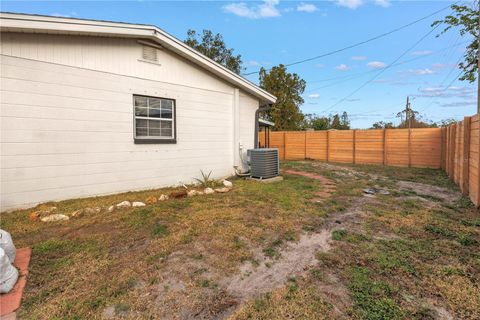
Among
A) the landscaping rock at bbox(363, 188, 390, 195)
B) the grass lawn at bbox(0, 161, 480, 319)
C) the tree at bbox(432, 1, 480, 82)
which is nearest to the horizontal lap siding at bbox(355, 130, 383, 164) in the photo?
the tree at bbox(432, 1, 480, 82)

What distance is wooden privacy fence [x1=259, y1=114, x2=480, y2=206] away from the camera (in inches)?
391

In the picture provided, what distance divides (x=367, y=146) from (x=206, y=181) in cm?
966

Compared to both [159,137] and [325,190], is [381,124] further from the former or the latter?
[159,137]

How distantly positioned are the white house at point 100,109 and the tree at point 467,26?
33.7 ft

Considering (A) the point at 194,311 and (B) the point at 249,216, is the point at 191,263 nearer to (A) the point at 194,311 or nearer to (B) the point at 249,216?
(A) the point at 194,311

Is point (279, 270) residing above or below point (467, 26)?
below

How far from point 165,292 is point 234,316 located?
700 mm

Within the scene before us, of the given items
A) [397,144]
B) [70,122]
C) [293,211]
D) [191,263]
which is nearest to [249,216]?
[293,211]

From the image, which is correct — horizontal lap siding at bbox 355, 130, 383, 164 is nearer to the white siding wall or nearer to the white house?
the white house

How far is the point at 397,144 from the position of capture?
11.7 metres

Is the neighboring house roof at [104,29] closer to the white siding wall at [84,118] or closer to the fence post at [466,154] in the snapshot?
the white siding wall at [84,118]

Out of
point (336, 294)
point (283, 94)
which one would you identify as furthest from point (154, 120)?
point (283, 94)

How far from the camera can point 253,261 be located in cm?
273

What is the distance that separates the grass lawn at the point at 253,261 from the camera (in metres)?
1.96
